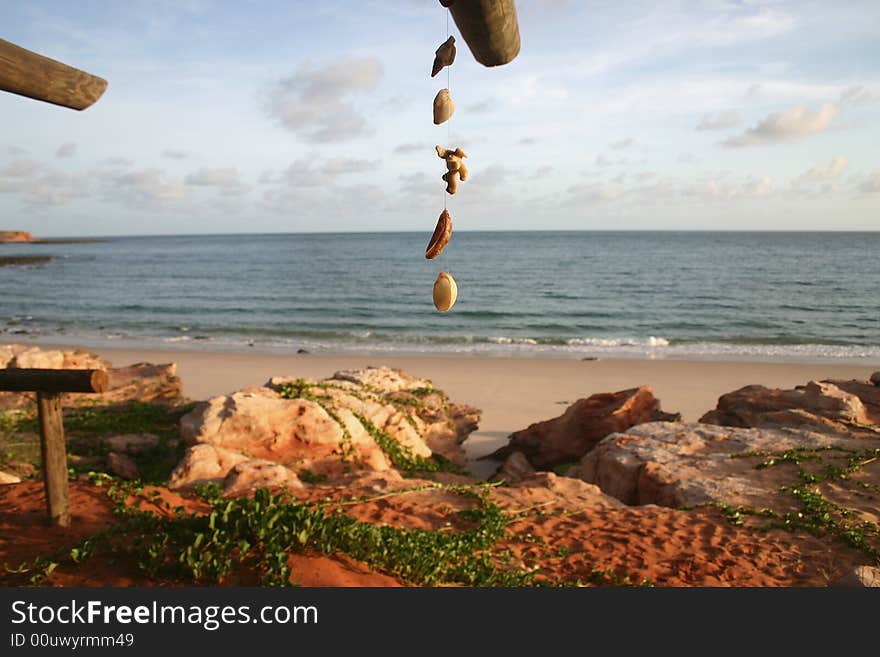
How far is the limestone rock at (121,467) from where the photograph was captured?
7500 mm


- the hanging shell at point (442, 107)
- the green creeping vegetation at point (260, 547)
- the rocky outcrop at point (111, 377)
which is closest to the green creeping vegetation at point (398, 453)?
the green creeping vegetation at point (260, 547)

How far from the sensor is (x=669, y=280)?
4603cm

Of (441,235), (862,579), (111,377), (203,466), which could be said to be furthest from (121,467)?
(862,579)

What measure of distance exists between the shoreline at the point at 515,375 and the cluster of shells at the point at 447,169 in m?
9.25

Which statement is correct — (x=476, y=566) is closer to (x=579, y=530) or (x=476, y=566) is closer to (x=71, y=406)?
(x=579, y=530)

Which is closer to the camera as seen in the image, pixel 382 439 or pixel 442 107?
pixel 442 107

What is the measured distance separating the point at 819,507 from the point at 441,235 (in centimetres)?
551

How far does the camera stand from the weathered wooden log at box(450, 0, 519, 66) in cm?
218

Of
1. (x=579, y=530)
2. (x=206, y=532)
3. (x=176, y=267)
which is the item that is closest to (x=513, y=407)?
(x=579, y=530)

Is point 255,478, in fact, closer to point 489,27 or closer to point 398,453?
point 398,453

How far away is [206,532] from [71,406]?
796 centimetres

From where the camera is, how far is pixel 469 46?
245 centimetres

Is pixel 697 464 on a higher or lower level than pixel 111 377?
lower

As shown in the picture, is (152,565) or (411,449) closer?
(152,565)
